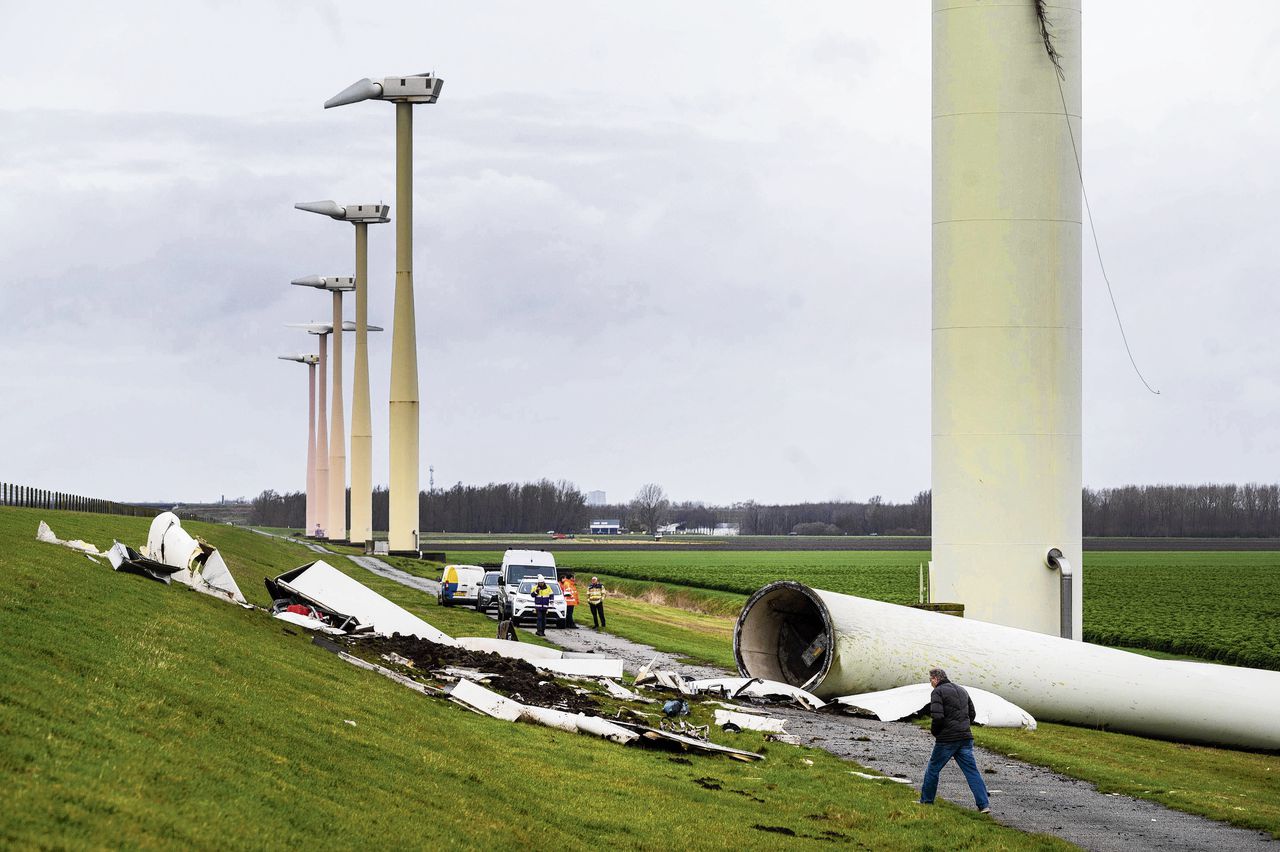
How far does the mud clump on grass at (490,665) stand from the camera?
25586 mm

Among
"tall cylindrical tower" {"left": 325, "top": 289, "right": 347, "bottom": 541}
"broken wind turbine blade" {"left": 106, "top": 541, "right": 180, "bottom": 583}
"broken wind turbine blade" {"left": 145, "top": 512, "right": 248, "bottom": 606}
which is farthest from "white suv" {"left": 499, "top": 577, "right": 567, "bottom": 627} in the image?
"tall cylindrical tower" {"left": 325, "top": 289, "right": 347, "bottom": 541}

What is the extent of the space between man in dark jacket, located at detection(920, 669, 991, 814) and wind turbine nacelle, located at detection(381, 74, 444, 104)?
7300cm

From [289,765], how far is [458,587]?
4203cm

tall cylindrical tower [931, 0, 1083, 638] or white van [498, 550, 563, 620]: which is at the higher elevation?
tall cylindrical tower [931, 0, 1083, 638]

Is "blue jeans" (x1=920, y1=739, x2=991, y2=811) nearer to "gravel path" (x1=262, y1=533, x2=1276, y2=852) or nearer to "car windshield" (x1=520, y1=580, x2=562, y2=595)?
"gravel path" (x1=262, y1=533, x2=1276, y2=852)

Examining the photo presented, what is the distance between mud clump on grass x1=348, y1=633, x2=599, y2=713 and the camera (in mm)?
25586

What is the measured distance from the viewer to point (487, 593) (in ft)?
178

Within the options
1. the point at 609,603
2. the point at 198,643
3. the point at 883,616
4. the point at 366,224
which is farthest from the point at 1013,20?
the point at 366,224

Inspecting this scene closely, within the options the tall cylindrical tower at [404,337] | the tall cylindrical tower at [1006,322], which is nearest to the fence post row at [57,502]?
the tall cylindrical tower at [404,337]

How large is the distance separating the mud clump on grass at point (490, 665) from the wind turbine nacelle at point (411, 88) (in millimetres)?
59368

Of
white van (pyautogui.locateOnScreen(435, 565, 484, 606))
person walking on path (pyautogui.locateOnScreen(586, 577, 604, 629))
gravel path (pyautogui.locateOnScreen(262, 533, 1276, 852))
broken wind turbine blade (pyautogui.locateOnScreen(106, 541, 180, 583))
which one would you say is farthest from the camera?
white van (pyautogui.locateOnScreen(435, 565, 484, 606))

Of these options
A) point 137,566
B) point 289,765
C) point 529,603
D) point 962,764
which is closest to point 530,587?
point 529,603

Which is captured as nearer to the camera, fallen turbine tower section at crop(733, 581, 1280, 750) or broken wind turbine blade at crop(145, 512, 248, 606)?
fallen turbine tower section at crop(733, 581, 1280, 750)

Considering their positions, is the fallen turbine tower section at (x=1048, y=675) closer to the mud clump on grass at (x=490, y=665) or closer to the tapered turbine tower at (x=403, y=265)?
the mud clump on grass at (x=490, y=665)
